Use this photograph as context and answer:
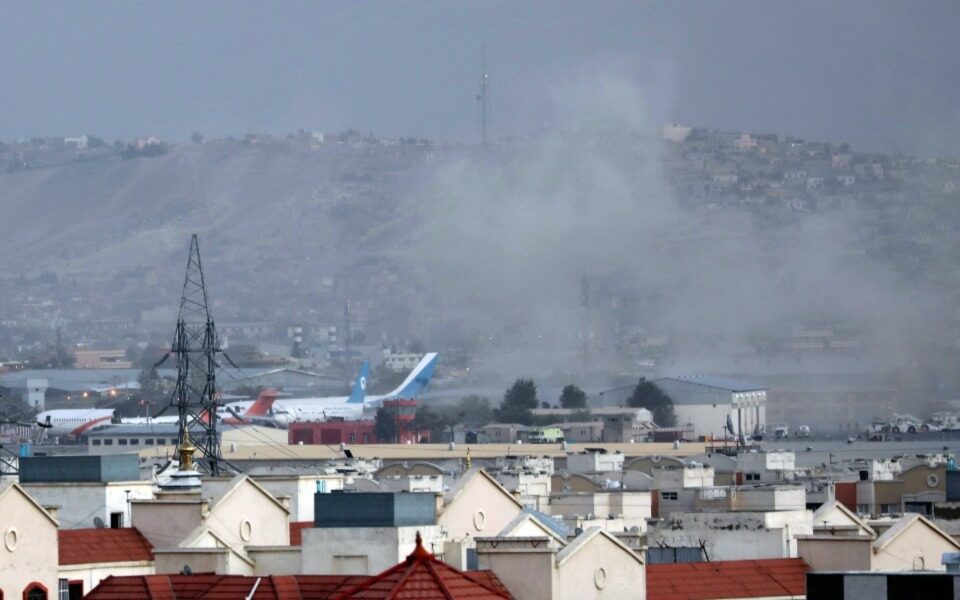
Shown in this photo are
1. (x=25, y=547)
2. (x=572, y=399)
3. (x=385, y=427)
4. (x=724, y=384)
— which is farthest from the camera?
(x=724, y=384)

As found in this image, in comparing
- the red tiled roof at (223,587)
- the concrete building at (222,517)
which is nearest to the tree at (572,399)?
the concrete building at (222,517)

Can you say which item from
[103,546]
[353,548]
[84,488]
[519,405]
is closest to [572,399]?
[519,405]

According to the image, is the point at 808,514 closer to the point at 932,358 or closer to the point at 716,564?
the point at 716,564

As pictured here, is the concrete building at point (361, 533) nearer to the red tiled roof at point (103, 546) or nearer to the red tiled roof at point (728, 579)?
the red tiled roof at point (728, 579)

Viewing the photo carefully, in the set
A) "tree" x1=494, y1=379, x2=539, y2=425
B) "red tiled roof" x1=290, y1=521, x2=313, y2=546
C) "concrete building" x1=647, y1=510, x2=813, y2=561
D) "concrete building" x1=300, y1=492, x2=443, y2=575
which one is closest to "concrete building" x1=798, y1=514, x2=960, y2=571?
"concrete building" x1=647, y1=510, x2=813, y2=561

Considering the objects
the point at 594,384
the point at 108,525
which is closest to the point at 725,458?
the point at 108,525

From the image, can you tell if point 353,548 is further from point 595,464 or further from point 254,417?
point 254,417
